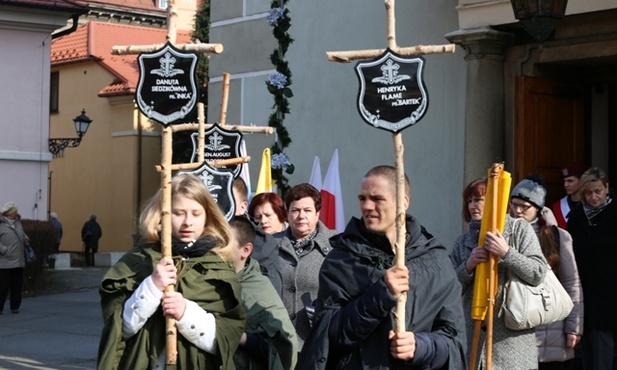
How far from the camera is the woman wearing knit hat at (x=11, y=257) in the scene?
1862 cm

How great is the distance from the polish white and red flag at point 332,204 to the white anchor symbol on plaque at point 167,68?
19.7ft

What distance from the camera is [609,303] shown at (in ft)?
30.4

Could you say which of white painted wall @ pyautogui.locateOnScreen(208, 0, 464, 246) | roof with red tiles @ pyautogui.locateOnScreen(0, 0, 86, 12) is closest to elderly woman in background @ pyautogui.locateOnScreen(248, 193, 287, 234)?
white painted wall @ pyautogui.locateOnScreen(208, 0, 464, 246)

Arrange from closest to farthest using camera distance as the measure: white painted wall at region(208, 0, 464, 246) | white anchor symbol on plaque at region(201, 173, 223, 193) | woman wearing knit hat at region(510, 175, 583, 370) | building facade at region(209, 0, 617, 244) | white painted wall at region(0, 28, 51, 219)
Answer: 1. woman wearing knit hat at region(510, 175, 583, 370)
2. white anchor symbol on plaque at region(201, 173, 223, 193)
3. building facade at region(209, 0, 617, 244)
4. white painted wall at region(208, 0, 464, 246)
5. white painted wall at region(0, 28, 51, 219)

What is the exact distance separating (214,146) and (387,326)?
4658mm

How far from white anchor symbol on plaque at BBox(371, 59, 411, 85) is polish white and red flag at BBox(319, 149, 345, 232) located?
21.3ft

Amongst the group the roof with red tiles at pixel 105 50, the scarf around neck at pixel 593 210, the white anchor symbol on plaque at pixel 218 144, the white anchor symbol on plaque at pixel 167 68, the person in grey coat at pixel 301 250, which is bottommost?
the person in grey coat at pixel 301 250

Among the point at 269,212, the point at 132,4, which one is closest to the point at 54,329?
the point at 269,212

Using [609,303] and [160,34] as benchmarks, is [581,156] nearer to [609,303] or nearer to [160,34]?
[609,303]

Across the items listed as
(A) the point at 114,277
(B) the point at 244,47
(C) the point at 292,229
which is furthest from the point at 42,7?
(A) the point at 114,277

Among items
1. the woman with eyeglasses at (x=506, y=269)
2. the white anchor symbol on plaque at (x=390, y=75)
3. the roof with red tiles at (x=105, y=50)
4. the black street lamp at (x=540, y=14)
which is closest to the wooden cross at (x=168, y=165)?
the white anchor symbol on plaque at (x=390, y=75)

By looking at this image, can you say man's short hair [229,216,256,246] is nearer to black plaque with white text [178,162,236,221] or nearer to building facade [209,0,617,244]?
black plaque with white text [178,162,236,221]

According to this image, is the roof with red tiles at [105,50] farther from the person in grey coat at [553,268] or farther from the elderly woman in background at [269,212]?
the person in grey coat at [553,268]

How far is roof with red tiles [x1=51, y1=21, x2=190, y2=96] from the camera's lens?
4119cm
